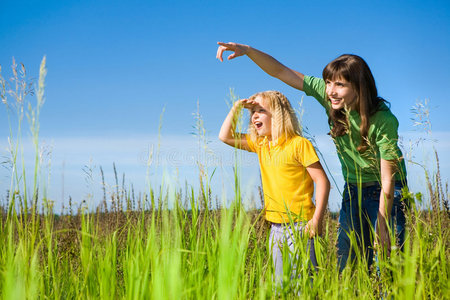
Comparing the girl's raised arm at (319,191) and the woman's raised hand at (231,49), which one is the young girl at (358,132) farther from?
the girl's raised arm at (319,191)

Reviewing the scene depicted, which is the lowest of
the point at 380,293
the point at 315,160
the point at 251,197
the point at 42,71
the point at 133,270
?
the point at 380,293

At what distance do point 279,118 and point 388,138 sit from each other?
0.73m

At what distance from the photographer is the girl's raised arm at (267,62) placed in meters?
2.89

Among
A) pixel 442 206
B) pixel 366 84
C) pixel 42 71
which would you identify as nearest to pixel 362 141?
pixel 366 84

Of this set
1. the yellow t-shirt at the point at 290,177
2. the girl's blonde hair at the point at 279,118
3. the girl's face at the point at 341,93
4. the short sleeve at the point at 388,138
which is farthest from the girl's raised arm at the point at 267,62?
the short sleeve at the point at 388,138

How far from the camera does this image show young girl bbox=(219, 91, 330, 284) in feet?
8.39

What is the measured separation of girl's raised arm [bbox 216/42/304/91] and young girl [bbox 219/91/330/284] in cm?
30

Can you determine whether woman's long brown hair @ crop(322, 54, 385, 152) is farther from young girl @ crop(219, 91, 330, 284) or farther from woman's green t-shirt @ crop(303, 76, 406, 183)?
young girl @ crop(219, 91, 330, 284)

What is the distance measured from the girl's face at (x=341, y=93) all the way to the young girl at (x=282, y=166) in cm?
31

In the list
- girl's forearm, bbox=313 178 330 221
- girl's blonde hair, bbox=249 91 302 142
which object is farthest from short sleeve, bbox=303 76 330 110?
girl's forearm, bbox=313 178 330 221

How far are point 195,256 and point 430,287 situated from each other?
1089mm

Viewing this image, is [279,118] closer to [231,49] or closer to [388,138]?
[231,49]

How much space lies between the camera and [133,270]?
171cm

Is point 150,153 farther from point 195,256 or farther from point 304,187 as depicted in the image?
point 304,187
